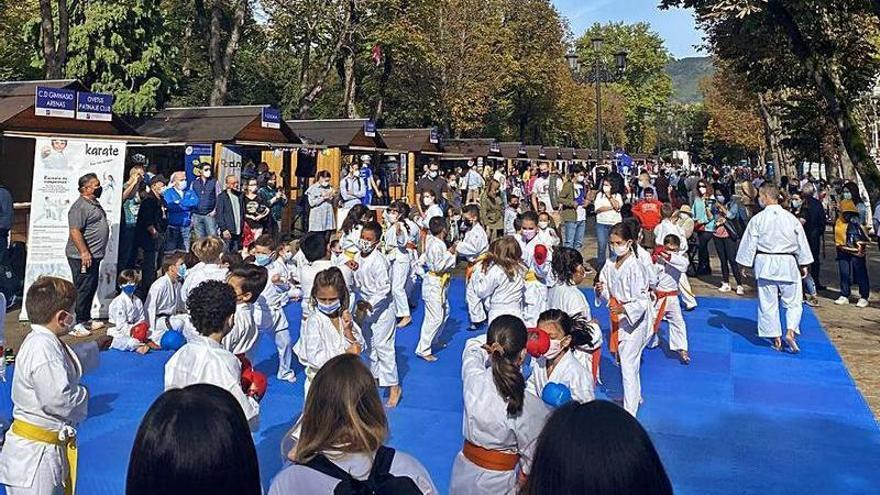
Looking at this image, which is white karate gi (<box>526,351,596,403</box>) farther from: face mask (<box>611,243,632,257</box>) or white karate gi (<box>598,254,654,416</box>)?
face mask (<box>611,243,632,257</box>)

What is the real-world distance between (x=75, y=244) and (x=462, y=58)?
27.8 m

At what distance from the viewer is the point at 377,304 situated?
26.2 ft

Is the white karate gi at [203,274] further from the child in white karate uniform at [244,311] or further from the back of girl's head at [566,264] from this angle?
the back of girl's head at [566,264]

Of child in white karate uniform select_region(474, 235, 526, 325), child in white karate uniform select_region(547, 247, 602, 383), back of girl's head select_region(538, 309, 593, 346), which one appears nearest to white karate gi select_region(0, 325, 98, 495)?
back of girl's head select_region(538, 309, 593, 346)

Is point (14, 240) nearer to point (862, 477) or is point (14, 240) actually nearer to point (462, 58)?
point (862, 477)

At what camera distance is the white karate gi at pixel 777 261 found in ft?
30.3

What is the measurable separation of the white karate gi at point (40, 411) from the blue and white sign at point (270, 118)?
14.3 meters

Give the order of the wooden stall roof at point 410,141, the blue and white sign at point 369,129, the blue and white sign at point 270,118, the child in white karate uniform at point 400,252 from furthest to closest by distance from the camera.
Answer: the wooden stall roof at point 410,141 < the blue and white sign at point 369,129 < the blue and white sign at point 270,118 < the child in white karate uniform at point 400,252

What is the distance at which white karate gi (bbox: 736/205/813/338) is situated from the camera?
925cm

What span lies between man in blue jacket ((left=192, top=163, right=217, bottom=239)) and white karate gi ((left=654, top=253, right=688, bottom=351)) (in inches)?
290

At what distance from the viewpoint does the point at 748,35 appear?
584 inches

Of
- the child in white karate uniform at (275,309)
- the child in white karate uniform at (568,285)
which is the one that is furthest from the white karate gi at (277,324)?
the child in white karate uniform at (568,285)

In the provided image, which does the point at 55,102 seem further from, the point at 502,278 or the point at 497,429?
the point at 497,429

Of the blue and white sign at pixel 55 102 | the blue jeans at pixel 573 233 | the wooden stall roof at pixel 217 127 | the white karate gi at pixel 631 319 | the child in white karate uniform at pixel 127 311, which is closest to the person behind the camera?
the white karate gi at pixel 631 319
